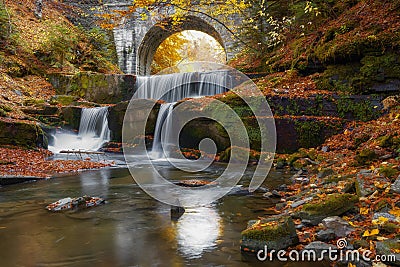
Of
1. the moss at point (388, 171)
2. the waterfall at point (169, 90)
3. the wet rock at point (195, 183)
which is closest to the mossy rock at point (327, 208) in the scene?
→ the moss at point (388, 171)

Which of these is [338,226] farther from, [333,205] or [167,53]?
[167,53]

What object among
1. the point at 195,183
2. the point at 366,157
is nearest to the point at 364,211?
the point at 366,157

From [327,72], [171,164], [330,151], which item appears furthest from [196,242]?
[327,72]

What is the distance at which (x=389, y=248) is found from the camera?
93.0 inches

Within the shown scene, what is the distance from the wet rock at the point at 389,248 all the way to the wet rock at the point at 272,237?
0.73 m

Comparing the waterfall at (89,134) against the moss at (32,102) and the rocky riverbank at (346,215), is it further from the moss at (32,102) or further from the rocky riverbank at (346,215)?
the rocky riverbank at (346,215)

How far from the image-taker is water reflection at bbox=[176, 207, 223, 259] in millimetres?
3165

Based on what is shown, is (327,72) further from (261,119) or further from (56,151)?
(56,151)

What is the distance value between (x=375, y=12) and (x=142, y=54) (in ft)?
50.6

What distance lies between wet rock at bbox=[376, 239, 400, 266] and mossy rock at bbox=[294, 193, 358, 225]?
33.8 inches

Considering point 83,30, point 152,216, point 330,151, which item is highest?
point 83,30

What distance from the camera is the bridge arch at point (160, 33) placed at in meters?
20.0

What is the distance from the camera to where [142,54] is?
21.9m

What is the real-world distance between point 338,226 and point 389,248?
627mm
